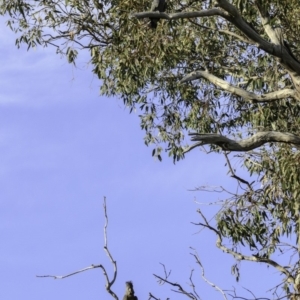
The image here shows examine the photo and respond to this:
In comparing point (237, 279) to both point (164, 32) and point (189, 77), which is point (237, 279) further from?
point (164, 32)

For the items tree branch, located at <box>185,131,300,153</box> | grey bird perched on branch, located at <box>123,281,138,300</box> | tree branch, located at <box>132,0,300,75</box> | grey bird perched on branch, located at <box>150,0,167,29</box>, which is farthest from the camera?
grey bird perched on branch, located at <box>150,0,167,29</box>

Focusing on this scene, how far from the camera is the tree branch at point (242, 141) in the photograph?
7.95 metres

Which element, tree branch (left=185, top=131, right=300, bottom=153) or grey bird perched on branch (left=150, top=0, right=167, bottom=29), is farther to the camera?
grey bird perched on branch (left=150, top=0, right=167, bottom=29)

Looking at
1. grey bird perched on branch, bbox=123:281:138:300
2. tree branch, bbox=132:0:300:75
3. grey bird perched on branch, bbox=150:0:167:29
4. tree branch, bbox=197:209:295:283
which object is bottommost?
grey bird perched on branch, bbox=123:281:138:300

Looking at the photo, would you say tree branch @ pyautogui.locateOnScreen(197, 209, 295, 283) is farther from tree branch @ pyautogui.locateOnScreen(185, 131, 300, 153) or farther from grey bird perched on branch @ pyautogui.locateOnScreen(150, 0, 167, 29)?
grey bird perched on branch @ pyautogui.locateOnScreen(150, 0, 167, 29)

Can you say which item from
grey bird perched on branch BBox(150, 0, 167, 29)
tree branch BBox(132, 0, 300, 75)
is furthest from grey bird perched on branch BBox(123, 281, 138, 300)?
grey bird perched on branch BBox(150, 0, 167, 29)

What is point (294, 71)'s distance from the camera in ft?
29.4

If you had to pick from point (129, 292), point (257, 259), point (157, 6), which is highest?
point (157, 6)

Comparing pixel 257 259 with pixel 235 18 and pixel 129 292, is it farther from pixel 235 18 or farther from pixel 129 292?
pixel 129 292

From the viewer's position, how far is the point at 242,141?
8.51 m

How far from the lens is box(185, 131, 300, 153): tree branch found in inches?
313

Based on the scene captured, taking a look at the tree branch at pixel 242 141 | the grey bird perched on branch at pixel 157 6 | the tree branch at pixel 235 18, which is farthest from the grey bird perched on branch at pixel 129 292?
the grey bird perched on branch at pixel 157 6

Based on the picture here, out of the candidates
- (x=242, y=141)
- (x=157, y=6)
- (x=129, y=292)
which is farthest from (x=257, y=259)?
(x=129, y=292)

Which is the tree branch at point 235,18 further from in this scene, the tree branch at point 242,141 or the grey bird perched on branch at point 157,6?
the grey bird perched on branch at point 157,6
